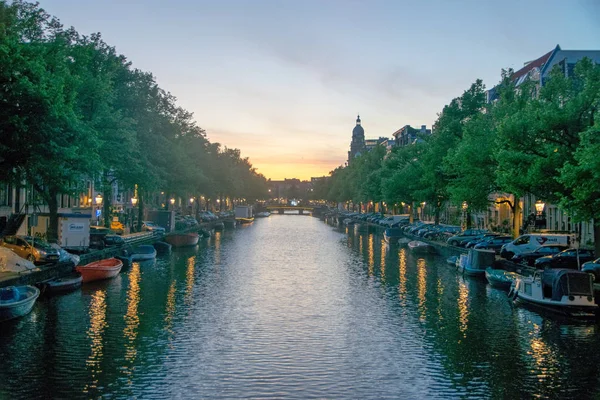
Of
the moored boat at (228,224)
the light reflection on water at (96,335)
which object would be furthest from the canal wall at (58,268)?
the moored boat at (228,224)

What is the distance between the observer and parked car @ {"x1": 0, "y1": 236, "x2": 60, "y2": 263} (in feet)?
127

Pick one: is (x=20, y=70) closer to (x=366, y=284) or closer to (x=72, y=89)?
(x=72, y=89)

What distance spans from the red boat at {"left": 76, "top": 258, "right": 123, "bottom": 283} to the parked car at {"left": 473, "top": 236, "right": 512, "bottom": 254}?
103 feet

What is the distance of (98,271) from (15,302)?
41.7 feet

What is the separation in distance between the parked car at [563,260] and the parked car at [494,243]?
37.5 ft

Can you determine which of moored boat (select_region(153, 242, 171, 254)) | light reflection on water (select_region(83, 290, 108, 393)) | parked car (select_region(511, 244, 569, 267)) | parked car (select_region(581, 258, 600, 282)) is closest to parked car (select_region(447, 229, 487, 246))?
parked car (select_region(511, 244, 569, 267))

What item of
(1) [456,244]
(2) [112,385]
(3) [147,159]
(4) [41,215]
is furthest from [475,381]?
(3) [147,159]

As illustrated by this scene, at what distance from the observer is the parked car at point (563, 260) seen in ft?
133

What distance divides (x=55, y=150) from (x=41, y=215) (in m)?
19.1

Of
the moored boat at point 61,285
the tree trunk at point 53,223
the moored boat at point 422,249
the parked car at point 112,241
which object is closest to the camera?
the moored boat at point 61,285

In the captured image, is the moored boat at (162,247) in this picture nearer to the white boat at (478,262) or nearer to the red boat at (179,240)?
the red boat at (179,240)

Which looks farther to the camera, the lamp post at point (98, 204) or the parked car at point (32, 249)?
the lamp post at point (98, 204)

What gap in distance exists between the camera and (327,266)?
1973 inches

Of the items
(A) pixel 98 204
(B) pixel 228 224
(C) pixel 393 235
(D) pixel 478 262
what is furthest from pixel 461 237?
(B) pixel 228 224
